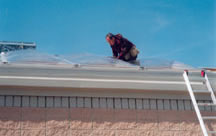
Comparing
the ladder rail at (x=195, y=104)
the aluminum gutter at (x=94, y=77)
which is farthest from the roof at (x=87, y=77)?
the ladder rail at (x=195, y=104)

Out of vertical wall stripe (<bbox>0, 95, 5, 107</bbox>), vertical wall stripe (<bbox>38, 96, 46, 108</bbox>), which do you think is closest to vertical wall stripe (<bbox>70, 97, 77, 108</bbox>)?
vertical wall stripe (<bbox>38, 96, 46, 108</bbox>)

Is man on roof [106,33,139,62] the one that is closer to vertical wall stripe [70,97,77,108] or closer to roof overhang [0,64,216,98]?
roof overhang [0,64,216,98]

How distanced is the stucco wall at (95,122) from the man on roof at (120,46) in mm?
1695

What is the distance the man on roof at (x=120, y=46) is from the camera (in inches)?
254

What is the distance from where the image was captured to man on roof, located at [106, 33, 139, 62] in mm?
6443

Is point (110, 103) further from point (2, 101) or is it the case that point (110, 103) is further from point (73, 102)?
point (2, 101)

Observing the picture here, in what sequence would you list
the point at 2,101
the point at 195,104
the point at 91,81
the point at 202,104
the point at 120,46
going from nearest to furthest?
1. the point at 2,101
2. the point at 91,81
3. the point at 195,104
4. the point at 202,104
5. the point at 120,46

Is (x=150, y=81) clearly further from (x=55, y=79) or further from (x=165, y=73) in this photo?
(x=55, y=79)

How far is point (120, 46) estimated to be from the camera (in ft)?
21.8

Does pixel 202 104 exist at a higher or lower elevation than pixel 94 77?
lower

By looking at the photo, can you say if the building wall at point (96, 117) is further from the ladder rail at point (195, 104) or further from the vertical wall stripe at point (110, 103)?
the ladder rail at point (195, 104)

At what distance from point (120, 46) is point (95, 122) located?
2.28 m

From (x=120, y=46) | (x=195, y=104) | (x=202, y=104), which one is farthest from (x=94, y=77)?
(x=120, y=46)

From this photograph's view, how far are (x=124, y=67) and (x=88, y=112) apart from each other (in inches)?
37.7
